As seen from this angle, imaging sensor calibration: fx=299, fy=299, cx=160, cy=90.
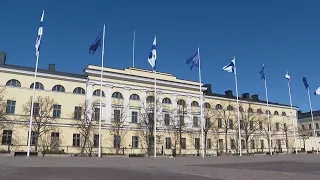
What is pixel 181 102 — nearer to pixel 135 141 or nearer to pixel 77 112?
pixel 135 141

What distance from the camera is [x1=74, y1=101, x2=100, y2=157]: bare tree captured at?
157 feet

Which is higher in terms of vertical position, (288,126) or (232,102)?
(232,102)

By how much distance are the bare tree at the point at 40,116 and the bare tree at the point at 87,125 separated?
166 inches

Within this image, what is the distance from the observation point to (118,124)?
168 ft

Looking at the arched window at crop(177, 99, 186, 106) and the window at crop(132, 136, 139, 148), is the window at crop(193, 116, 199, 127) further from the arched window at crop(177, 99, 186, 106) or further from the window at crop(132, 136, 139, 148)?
the window at crop(132, 136, 139, 148)

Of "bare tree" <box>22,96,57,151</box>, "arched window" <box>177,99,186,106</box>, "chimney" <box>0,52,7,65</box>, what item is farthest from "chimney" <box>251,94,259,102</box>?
"chimney" <box>0,52,7,65</box>

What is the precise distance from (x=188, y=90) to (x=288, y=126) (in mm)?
32786

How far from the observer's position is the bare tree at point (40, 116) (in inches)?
1767

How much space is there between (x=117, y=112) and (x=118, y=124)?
7.68ft

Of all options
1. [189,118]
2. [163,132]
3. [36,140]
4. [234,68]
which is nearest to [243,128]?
[189,118]

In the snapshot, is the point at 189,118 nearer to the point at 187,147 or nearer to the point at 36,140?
the point at 187,147

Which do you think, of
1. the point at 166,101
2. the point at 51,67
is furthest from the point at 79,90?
the point at 166,101

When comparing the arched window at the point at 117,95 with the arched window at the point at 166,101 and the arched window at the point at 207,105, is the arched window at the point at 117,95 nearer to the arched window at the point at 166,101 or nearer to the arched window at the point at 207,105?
the arched window at the point at 166,101

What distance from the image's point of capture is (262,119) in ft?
233
